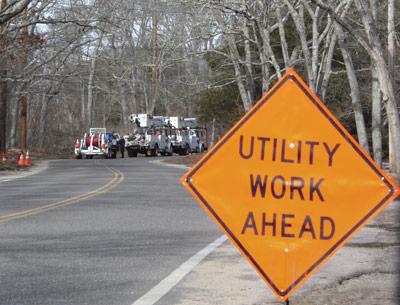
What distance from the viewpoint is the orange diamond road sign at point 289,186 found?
630 cm

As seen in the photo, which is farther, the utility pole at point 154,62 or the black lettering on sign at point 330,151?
the utility pole at point 154,62

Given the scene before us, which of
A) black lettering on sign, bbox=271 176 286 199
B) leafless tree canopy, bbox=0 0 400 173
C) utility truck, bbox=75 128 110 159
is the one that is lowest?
utility truck, bbox=75 128 110 159

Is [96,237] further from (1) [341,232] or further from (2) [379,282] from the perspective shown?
(1) [341,232]

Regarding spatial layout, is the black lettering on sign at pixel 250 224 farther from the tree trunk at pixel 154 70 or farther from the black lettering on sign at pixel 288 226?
the tree trunk at pixel 154 70

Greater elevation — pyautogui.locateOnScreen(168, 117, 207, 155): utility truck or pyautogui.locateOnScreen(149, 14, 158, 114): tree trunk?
pyautogui.locateOnScreen(149, 14, 158, 114): tree trunk

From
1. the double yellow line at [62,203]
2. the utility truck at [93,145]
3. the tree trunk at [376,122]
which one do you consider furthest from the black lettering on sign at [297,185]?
the utility truck at [93,145]

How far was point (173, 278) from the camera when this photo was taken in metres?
9.09

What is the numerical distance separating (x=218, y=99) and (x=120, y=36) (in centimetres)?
2605

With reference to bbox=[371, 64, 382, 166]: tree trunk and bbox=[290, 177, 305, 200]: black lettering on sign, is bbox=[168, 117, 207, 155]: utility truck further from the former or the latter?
bbox=[290, 177, 305, 200]: black lettering on sign

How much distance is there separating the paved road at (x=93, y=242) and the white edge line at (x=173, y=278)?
8 cm

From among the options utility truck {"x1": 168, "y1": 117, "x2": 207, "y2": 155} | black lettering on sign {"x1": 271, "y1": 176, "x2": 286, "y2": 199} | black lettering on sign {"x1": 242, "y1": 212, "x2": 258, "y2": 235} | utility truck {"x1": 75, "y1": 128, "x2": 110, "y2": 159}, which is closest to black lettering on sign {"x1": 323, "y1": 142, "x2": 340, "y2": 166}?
black lettering on sign {"x1": 271, "y1": 176, "x2": 286, "y2": 199}

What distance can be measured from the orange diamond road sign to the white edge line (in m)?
1.72

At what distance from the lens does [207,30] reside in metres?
37.6

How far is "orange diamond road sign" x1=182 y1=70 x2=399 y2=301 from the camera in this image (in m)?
6.30
